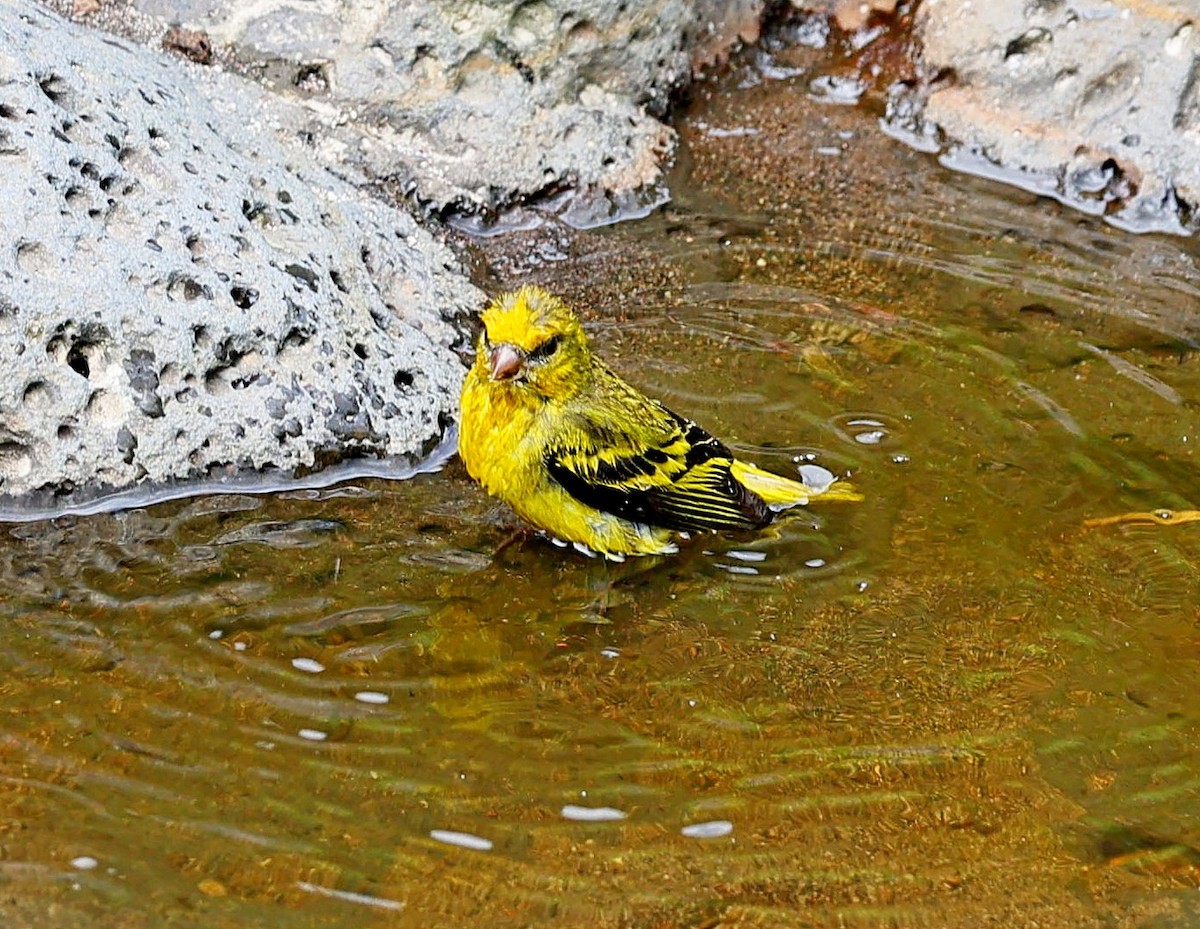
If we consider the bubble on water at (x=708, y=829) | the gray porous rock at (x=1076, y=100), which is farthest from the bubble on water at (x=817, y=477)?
the gray porous rock at (x=1076, y=100)

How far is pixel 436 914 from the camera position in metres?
3.09

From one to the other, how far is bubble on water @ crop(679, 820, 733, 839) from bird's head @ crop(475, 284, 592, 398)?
1545 mm

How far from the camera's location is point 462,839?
3.31 meters

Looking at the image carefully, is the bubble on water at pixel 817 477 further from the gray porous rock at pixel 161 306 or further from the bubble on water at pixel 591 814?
the bubble on water at pixel 591 814

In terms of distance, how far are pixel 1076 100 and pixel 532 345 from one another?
3.89m

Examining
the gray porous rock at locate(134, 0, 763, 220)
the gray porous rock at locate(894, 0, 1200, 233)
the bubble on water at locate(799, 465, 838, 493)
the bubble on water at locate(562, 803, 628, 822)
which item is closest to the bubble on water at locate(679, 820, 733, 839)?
the bubble on water at locate(562, 803, 628, 822)

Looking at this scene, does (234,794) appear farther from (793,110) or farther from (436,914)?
(793,110)

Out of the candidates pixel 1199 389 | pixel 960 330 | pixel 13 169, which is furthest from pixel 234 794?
pixel 1199 389

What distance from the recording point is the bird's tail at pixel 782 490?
486 cm

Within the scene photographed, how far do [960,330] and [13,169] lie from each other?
3642 millimetres

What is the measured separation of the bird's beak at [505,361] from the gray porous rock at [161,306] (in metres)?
0.81

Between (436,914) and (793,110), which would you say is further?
(793,110)

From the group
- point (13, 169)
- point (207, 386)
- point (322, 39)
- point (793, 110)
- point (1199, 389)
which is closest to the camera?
point (13, 169)

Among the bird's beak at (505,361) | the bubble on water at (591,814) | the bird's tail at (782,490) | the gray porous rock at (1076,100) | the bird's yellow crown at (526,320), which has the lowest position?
the bubble on water at (591,814)
